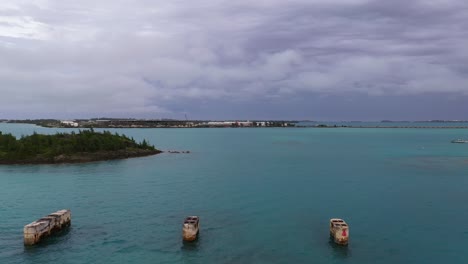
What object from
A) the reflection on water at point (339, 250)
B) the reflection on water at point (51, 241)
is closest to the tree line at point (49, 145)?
the reflection on water at point (51, 241)

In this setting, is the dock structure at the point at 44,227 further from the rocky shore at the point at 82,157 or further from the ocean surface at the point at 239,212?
the rocky shore at the point at 82,157

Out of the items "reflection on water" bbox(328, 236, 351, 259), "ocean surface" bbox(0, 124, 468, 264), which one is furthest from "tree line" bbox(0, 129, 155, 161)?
"reflection on water" bbox(328, 236, 351, 259)

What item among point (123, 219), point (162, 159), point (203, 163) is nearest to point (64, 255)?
point (123, 219)

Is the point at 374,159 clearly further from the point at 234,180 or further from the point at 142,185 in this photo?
the point at 142,185

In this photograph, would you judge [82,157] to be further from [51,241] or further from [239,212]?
[51,241]

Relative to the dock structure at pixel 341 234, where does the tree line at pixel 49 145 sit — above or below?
above

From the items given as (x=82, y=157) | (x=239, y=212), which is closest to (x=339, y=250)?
(x=239, y=212)
